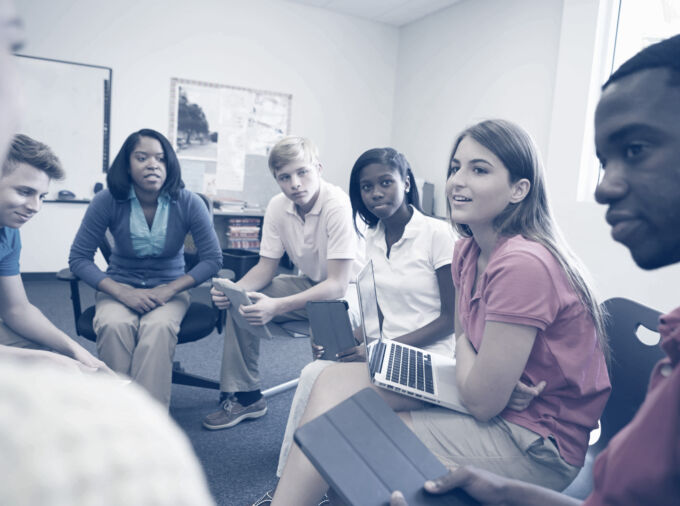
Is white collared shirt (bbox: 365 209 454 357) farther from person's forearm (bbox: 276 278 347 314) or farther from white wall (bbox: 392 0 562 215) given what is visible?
white wall (bbox: 392 0 562 215)

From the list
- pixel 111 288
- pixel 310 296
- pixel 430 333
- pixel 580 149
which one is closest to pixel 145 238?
pixel 111 288

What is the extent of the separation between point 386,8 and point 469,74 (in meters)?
1.10

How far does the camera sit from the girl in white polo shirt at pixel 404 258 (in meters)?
1.65

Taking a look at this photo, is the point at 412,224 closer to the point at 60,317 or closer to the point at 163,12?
the point at 60,317

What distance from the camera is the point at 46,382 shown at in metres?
0.18

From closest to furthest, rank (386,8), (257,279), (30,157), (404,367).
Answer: (404,367) < (30,157) < (257,279) < (386,8)

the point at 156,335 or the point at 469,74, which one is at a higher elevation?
the point at 469,74

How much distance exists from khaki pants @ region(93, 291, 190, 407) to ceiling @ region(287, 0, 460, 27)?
3681 millimetres

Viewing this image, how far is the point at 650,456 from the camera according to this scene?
1.69 ft

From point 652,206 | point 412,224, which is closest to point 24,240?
point 412,224

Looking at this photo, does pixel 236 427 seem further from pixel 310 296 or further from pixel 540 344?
pixel 540 344

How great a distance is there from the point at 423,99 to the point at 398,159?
10.2ft

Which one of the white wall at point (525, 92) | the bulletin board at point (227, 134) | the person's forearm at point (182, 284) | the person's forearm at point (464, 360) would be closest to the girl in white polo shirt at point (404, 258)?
the person's forearm at point (464, 360)

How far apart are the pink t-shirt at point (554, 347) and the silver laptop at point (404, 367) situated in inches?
6.0
